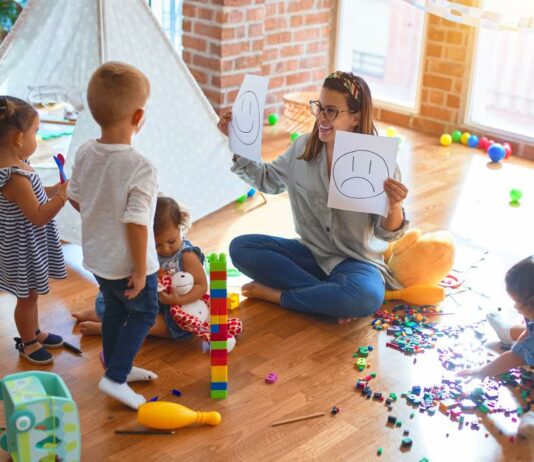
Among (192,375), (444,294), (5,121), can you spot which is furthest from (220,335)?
(444,294)

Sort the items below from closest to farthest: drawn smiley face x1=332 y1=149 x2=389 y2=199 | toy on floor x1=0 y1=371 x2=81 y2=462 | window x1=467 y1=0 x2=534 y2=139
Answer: toy on floor x1=0 y1=371 x2=81 y2=462
drawn smiley face x1=332 y1=149 x2=389 y2=199
window x1=467 y1=0 x2=534 y2=139

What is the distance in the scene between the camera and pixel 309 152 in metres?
2.30

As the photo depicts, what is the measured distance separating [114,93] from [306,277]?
3.00 feet

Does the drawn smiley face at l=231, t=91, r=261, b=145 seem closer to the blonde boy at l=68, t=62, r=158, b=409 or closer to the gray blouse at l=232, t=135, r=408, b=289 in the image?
the gray blouse at l=232, t=135, r=408, b=289

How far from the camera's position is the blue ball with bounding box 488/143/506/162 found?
3678 mm

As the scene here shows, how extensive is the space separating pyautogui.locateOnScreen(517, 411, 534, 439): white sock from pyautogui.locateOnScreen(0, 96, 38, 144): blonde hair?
130cm

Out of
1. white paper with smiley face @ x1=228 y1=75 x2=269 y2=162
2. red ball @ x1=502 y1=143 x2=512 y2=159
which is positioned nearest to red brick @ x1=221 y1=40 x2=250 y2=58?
red ball @ x1=502 y1=143 x2=512 y2=159

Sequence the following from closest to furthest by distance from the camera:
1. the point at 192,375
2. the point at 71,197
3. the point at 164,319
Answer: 1. the point at 71,197
2. the point at 192,375
3. the point at 164,319

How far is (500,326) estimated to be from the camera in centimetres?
216

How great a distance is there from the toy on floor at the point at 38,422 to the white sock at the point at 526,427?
0.96 metres

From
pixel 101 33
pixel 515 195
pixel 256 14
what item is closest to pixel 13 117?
pixel 101 33

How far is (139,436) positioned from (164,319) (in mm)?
429

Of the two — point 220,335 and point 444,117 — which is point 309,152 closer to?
point 220,335

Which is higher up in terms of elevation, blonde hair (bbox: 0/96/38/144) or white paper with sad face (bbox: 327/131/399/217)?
blonde hair (bbox: 0/96/38/144)
